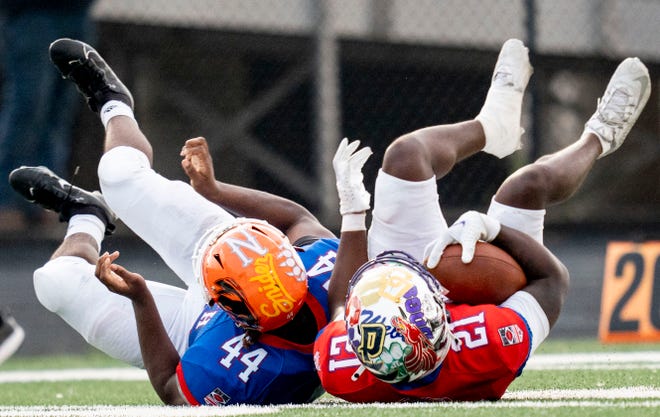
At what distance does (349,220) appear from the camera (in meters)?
3.37

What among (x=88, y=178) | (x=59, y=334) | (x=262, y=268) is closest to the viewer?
(x=262, y=268)

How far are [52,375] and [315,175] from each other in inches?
96.3

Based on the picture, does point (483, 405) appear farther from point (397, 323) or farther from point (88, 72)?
point (88, 72)

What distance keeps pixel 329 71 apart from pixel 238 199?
2.77m

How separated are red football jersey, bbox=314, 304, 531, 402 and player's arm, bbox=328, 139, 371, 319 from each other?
0.61ft

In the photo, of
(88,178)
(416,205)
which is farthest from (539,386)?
(88,178)

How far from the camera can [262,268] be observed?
3.18 m

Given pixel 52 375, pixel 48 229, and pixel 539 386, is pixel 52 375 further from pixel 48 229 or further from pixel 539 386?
pixel 539 386

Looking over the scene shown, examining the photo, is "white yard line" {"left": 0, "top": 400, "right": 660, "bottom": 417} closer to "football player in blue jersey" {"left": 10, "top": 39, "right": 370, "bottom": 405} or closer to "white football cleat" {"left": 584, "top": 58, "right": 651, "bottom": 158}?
"football player in blue jersey" {"left": 10, "top": 39, "right": 370, "bottom": 405}

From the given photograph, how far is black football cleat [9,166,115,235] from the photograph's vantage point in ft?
14.5

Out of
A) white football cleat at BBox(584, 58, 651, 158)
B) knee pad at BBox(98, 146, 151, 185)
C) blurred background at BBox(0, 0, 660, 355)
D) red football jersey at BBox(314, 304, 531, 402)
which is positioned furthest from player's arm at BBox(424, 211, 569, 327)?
blurred background at BBox(0, 0, 660, 355)

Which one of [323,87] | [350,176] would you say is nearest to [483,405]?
[350,176]

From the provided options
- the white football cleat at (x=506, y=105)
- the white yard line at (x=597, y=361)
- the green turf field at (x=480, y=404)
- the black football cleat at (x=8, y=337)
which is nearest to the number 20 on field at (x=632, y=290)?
the green turf field at (x=480, y=404)

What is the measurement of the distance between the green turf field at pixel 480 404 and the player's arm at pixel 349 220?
319 mm
